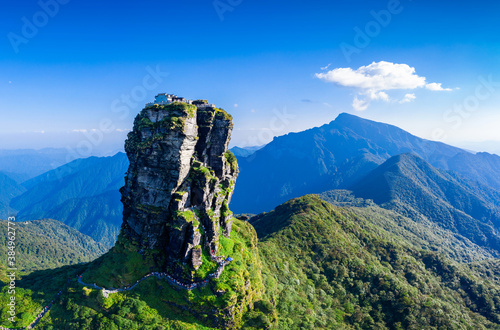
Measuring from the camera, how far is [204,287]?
2132 inches

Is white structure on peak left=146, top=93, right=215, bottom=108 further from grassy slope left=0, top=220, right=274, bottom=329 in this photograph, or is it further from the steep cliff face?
grassy slope left=0, top=220, right=274, bottom=329

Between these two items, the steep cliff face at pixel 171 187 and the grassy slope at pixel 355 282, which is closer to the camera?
the steep cliff face at pixel 171 187

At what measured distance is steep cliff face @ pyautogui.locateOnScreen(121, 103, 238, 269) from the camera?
54.9 metres

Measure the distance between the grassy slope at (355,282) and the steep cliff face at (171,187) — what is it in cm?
2889

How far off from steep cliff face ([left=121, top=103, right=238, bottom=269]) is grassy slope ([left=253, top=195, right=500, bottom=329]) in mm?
28889

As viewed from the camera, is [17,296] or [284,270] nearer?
[17,296]

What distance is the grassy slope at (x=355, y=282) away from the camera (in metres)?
80.6

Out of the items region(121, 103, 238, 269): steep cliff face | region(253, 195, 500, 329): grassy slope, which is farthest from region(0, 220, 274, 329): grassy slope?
region(253, 195, 500, 329): grassy slope

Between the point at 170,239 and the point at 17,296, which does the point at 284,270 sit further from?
the point at 17,296

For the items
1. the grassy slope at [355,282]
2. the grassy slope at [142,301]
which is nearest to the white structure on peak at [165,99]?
the grassy slope at [142,301]

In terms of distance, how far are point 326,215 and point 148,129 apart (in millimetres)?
109741

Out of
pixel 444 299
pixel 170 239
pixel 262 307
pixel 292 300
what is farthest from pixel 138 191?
pixel 444 299

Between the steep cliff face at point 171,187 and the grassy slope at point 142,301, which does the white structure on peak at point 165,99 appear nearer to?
the steep cliff face at point 171,187

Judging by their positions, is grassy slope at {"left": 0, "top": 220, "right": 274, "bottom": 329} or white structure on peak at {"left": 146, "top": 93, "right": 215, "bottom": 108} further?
white structure on peak at {"left": 146, "top": 93, "right": 215, "bottom": 108}
